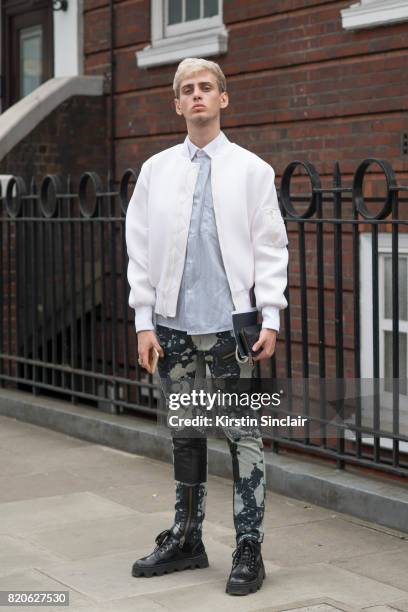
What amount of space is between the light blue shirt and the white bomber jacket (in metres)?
0.03

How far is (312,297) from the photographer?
8.35 m

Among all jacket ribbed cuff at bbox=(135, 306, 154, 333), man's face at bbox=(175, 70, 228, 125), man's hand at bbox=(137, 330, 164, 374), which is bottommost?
man's hand at bbox=(137, 330, 164, 374)

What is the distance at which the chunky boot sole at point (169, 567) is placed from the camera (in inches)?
194

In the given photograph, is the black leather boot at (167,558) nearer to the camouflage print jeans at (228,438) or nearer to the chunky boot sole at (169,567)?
the chunky boot sole at (169,567)

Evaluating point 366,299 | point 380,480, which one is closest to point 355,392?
point 380,480

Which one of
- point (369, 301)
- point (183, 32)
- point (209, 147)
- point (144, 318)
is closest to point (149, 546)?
point (144, 318)

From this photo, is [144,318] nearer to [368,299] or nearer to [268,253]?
[268,253]

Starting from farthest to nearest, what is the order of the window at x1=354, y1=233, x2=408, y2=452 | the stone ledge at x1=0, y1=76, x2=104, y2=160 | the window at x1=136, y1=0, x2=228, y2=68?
the stone ledge at x1=0, y1=76, x2=104, y2=160, the window at x1=136, y1=0, x2=228, y2=68, the window at x1=354, y1=233, x2=408, y2=452

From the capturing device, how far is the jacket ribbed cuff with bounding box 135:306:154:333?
4816 millimetres

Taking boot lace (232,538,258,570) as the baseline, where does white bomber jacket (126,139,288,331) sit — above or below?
above

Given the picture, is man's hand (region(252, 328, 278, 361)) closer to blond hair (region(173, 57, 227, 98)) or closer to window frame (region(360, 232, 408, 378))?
blond hair (region(173, 57, 227, 98))

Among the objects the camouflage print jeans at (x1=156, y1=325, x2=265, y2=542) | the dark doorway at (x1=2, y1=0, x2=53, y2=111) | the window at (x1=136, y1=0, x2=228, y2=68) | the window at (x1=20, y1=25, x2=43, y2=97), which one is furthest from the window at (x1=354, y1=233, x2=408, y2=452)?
the window at (x1=20, y1=25, x2=43, y2=97)

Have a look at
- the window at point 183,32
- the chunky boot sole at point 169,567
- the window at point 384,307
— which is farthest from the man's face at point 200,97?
the window at point 183,32

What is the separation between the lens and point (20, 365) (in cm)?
981
